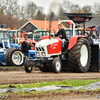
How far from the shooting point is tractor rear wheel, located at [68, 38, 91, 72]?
43.1ft

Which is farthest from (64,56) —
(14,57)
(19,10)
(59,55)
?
(19,10)

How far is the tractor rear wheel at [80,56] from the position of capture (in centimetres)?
1314

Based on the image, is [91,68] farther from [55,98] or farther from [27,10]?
[27,10]

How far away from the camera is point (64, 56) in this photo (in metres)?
13.5

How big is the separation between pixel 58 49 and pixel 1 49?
6.41m

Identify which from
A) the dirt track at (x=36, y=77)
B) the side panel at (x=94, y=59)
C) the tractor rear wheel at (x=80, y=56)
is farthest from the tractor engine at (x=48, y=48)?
the side panel at (x=94, y=59)

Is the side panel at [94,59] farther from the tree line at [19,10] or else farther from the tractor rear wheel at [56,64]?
the tree line at [19,10]

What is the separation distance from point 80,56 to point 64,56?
0.71 meters

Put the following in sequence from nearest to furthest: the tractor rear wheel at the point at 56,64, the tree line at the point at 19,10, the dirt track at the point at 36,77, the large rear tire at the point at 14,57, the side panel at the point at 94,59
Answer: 1. the dirt track at the point at 36,77
2. the tractor rear wheel at the point at 56,64
3. the side panel at the point at 94,59
4. the large rear tire at the point at 14,57
5. the tree line at the point at 19,10

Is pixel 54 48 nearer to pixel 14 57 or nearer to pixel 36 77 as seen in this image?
pixel 36 77

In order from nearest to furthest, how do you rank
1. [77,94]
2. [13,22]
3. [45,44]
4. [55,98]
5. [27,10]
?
[55,98] → [77,94] → [45,44] → [13,22] → [27,10]

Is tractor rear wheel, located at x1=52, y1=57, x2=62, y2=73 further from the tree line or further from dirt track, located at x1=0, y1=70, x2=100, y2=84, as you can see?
the tree line

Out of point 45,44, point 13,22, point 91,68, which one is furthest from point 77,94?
point 13,22

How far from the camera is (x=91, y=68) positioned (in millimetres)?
14297
